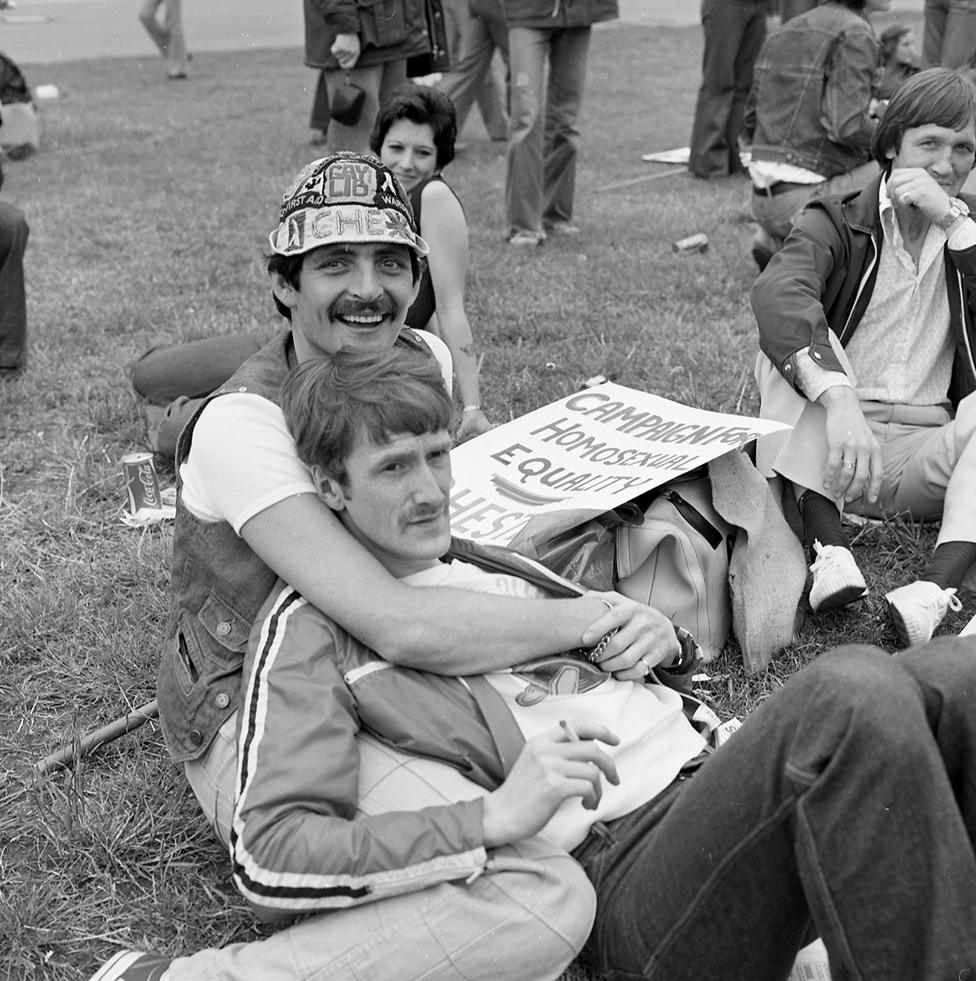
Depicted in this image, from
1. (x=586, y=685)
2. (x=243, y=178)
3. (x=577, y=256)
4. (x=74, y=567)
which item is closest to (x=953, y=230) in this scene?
(x=586, y=685)

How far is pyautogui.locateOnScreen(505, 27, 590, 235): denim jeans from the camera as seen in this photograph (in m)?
7.18

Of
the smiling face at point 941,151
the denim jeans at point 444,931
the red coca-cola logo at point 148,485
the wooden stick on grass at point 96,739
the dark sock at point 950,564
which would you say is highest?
the smiling face at point 941,151

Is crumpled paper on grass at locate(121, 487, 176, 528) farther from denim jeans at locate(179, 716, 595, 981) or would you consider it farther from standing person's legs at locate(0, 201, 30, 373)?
denim jeans at locate(179, 716, 595, 981)

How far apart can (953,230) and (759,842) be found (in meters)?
2.46

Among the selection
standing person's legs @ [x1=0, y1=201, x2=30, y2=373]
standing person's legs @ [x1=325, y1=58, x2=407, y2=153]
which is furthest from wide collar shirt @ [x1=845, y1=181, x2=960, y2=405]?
standing person's legs @ [x1=325, y1=58, x2=407, y2=153]

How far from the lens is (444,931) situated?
1.90 meters

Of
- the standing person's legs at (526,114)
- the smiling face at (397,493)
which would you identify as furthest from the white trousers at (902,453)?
the standing person's legs at (526,114)

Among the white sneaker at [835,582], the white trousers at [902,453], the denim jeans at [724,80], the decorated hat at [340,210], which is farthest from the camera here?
the denim jeans at [724,80]

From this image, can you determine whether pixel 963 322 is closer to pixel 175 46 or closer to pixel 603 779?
pixel 603 779

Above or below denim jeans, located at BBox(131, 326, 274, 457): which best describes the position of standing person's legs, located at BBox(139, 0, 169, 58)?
above

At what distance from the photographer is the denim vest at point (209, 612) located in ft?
7.55

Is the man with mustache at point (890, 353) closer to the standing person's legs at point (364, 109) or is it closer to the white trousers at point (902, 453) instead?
the white trousers at point (902, 453)

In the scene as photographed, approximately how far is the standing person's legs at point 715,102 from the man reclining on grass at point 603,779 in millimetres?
7841

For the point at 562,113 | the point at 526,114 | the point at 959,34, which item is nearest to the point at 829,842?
the point at 526,114
